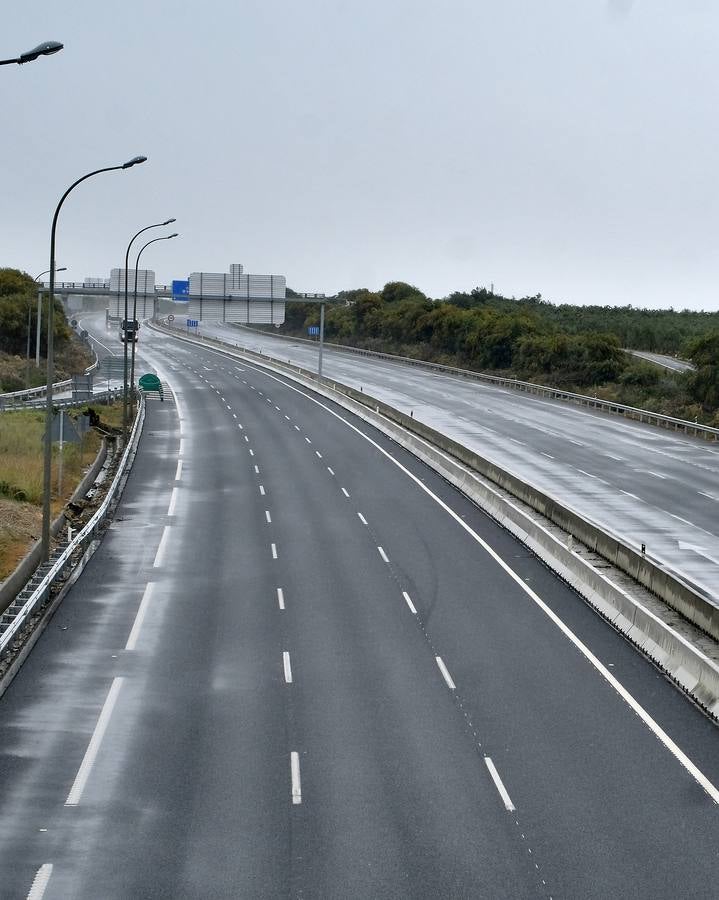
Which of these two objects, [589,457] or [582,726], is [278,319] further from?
[582,726]

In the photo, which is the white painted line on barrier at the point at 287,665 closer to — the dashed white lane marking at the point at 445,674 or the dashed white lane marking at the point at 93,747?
the dashed white lane marking at the point at 445,674

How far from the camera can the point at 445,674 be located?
2130cm

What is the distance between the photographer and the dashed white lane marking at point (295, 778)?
15.5m

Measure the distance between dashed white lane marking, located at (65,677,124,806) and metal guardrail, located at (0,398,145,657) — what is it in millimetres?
2400

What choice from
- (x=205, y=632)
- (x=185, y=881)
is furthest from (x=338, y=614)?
(x=185, y=881)

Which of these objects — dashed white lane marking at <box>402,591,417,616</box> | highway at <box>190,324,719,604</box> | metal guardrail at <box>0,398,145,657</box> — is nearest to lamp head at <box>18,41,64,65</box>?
metal guardrail at <box>0,398,145,657</box>

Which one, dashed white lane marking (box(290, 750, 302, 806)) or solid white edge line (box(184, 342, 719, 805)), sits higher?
solid white edge line (box(184, 342, 719, 805))

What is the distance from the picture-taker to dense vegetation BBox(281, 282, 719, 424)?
3036 inches

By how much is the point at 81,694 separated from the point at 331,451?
34211 mm

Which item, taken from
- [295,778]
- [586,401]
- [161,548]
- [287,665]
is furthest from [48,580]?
[586,401]

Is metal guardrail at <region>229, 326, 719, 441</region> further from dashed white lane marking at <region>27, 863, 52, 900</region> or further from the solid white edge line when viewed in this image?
dashed white lane marking at <region>27, 863, 52, 900</region>

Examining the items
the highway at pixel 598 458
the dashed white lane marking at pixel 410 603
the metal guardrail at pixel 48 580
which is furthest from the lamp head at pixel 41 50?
the highway at pixel 598 458

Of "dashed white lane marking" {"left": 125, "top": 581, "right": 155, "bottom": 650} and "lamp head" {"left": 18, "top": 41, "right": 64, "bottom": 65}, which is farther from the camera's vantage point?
"dashed white lane marking" {"left": 125, "top": 581, "right": 155, "bottom": 650}

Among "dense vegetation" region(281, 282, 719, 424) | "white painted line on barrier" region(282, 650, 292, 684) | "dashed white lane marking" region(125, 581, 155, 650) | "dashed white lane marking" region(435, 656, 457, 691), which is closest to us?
"dashed white lane marking" region(435, 656, 457, 691)
